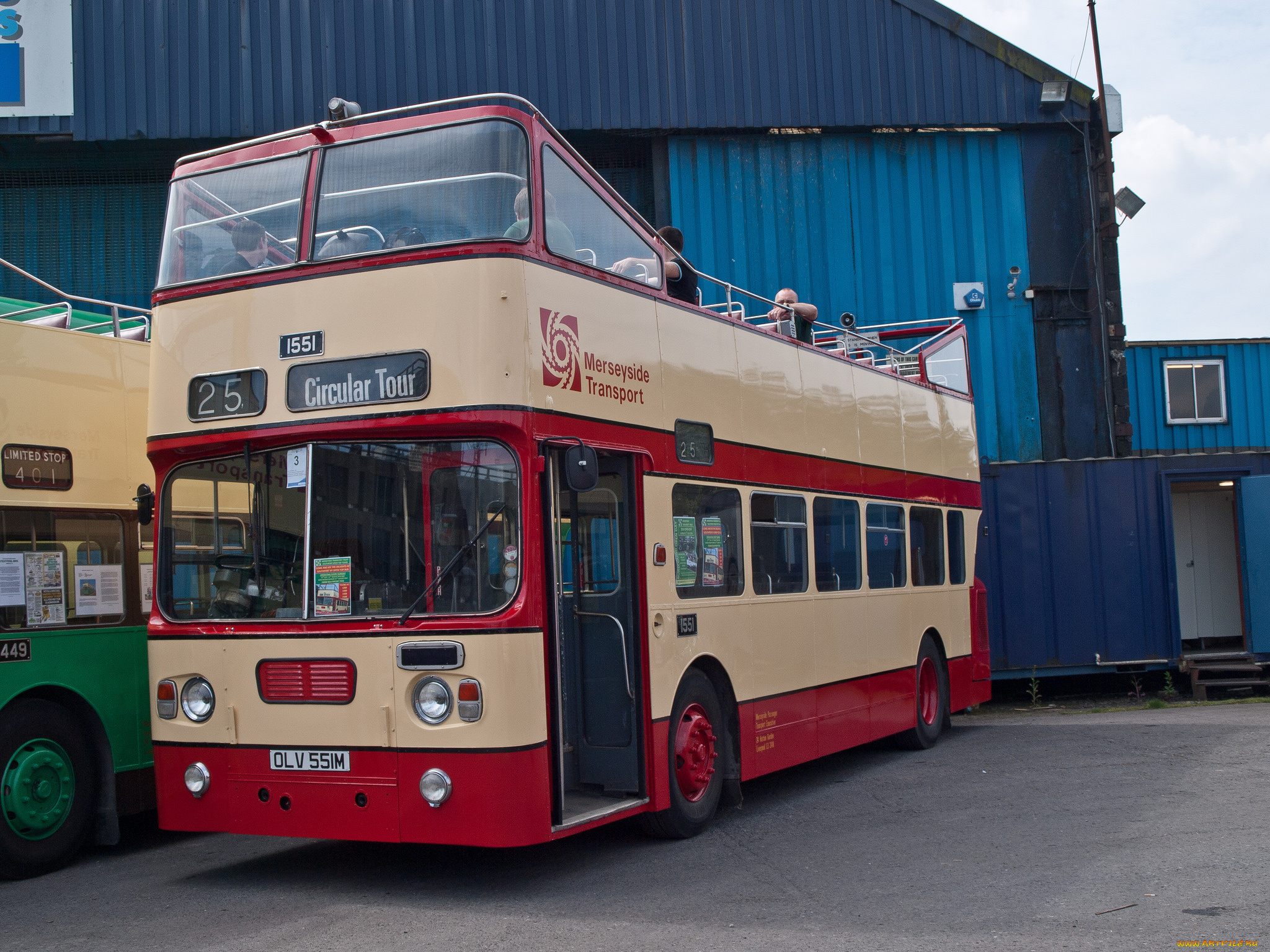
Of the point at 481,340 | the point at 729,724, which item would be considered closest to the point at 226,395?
the point at 481,340

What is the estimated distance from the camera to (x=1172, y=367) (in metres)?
19.1

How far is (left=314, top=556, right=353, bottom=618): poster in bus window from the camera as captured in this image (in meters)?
6.64

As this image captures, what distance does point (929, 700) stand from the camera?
12.6m

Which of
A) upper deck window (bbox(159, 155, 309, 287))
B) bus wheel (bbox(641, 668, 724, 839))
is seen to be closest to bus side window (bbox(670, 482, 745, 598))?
bus wheel (bbox(641, 668, 724, 839))

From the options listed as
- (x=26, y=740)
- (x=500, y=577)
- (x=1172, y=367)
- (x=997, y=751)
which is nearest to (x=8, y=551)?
(x=26, y=740)

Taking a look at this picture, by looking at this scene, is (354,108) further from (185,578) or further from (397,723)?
(397,723)

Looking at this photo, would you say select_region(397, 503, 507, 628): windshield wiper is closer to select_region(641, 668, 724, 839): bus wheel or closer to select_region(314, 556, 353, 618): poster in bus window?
select_region(314, 556, 353, 618): poster in bus window

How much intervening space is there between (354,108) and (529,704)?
144 inches

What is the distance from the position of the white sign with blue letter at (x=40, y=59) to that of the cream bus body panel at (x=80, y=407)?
32.0 feet

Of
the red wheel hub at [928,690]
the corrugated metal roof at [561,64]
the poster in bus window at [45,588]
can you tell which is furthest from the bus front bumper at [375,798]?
the corrugated metal roof at [561,64]

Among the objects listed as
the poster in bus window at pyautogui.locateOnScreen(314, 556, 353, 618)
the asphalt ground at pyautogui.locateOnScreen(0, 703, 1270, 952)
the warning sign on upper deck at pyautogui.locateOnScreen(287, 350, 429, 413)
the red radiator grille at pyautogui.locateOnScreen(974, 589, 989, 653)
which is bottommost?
the asphalt ground at pyautogui.locateOnScreen(0, 703, 1270, 952)

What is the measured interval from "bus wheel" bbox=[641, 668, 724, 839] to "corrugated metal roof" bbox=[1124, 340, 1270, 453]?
12.8 metres

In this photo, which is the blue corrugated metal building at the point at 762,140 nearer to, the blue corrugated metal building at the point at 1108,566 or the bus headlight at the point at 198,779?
the blue corrugated metal building at the point at 1108,566

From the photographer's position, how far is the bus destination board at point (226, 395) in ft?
22.9
